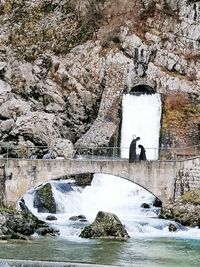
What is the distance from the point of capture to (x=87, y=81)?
6606cm

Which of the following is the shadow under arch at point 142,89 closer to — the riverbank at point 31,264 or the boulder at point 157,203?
the boulder at point 157,203

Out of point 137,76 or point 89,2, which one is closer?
point 137,76

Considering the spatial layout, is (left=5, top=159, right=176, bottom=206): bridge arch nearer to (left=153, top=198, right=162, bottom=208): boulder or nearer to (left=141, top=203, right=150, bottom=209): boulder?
(left=141, top=203, right=150, bottom=209): boulder

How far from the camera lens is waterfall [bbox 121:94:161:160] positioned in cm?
6009

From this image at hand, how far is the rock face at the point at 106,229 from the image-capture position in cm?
3844

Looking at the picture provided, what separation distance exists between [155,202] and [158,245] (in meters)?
12.1

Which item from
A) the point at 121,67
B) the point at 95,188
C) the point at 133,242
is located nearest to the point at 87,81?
the point at 121,67

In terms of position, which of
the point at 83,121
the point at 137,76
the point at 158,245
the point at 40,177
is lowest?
the point at 158,245

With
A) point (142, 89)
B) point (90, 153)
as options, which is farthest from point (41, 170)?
point (142, 89)

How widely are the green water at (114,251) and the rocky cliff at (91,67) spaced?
19454 millimetres

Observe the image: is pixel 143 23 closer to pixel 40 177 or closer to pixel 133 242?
pixel 40 177

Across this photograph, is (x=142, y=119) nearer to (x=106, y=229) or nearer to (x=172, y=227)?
(x=172, y=227)

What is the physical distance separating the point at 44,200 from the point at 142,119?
55.5 ft

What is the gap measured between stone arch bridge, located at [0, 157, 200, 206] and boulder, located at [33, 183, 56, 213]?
6.91ft
